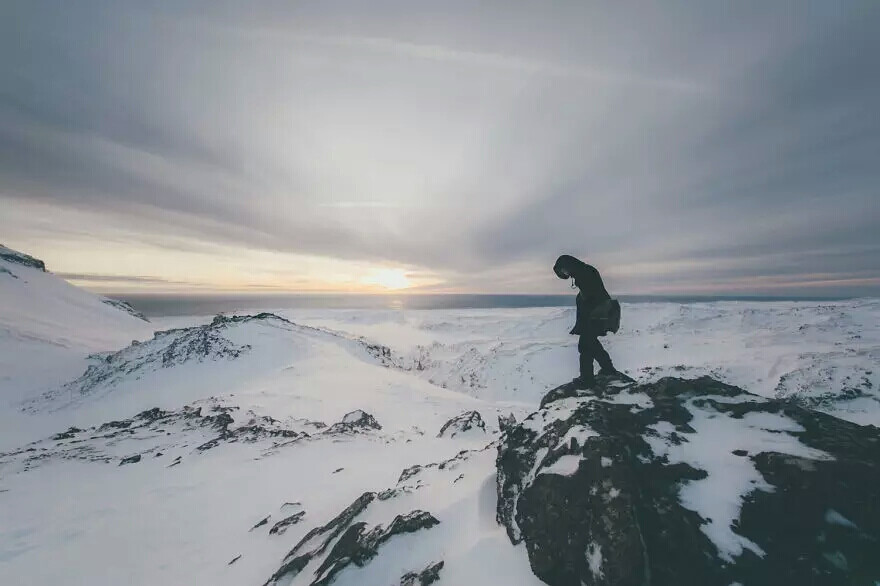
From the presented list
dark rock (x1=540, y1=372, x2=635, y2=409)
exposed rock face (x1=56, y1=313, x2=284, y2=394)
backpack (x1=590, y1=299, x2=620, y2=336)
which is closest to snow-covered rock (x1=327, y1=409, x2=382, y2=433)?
dark rock (x1=540, y1=372, x2=635, y2=409)

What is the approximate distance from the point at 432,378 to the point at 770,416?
49.5 metres

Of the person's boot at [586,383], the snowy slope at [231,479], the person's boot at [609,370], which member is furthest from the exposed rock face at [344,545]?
the person's boot at [609,370]

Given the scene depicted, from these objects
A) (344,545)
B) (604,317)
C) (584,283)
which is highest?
(584,283)

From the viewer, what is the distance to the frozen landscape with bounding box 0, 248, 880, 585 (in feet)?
17.6

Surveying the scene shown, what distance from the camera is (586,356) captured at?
8633mm

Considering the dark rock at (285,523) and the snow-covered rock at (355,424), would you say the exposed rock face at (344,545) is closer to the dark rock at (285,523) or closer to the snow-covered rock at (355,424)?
the dark rock at (285,523)

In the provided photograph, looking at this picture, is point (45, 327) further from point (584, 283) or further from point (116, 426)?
point (584, 283)

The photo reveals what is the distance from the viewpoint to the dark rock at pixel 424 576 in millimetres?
5139

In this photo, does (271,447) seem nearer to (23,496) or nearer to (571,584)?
(23,496)

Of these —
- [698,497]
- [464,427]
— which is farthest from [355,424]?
[698,497]

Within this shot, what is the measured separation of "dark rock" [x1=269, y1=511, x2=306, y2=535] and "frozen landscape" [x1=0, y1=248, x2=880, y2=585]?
0.05 metres

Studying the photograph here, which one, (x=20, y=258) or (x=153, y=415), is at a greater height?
(x=20, y=258)

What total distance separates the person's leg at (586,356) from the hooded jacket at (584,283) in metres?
0.22

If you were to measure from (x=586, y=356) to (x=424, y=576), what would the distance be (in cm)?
580
